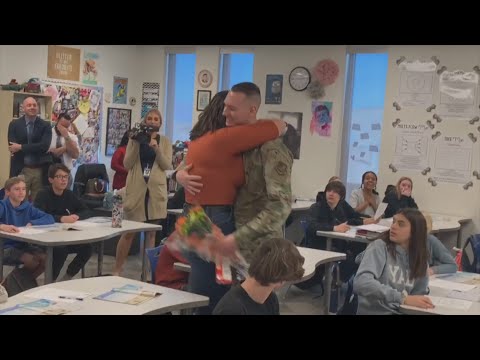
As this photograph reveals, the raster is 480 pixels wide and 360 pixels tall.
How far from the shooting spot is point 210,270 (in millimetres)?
2271

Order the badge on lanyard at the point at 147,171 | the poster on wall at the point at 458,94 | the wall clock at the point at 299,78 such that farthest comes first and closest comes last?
the wall clock at the point at 299,78 → the poster on wall at the point at 458,94 → the badge on lanyard at the point at 147,171

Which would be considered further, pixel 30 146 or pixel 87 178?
pixel 87 178

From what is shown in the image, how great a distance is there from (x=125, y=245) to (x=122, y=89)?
4028 millimetres

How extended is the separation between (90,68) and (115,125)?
3.18 feet

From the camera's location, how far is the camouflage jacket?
189cm

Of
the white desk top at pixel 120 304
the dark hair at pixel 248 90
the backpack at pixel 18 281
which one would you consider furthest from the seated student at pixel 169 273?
the dark hair at pixel 248 90

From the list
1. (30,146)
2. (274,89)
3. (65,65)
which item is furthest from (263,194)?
(65,65)

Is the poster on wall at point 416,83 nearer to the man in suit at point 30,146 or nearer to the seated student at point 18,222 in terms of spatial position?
the man in suit at point 30,146

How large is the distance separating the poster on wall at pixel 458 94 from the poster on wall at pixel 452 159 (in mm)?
293

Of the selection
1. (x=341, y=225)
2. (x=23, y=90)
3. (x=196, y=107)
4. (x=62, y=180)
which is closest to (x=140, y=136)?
(x=62, y=180)

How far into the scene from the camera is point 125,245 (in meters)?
5.74

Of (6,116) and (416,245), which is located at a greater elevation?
(6,116)

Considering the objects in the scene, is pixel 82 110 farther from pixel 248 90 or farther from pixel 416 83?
pixel 248 90

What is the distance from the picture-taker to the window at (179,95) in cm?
930
